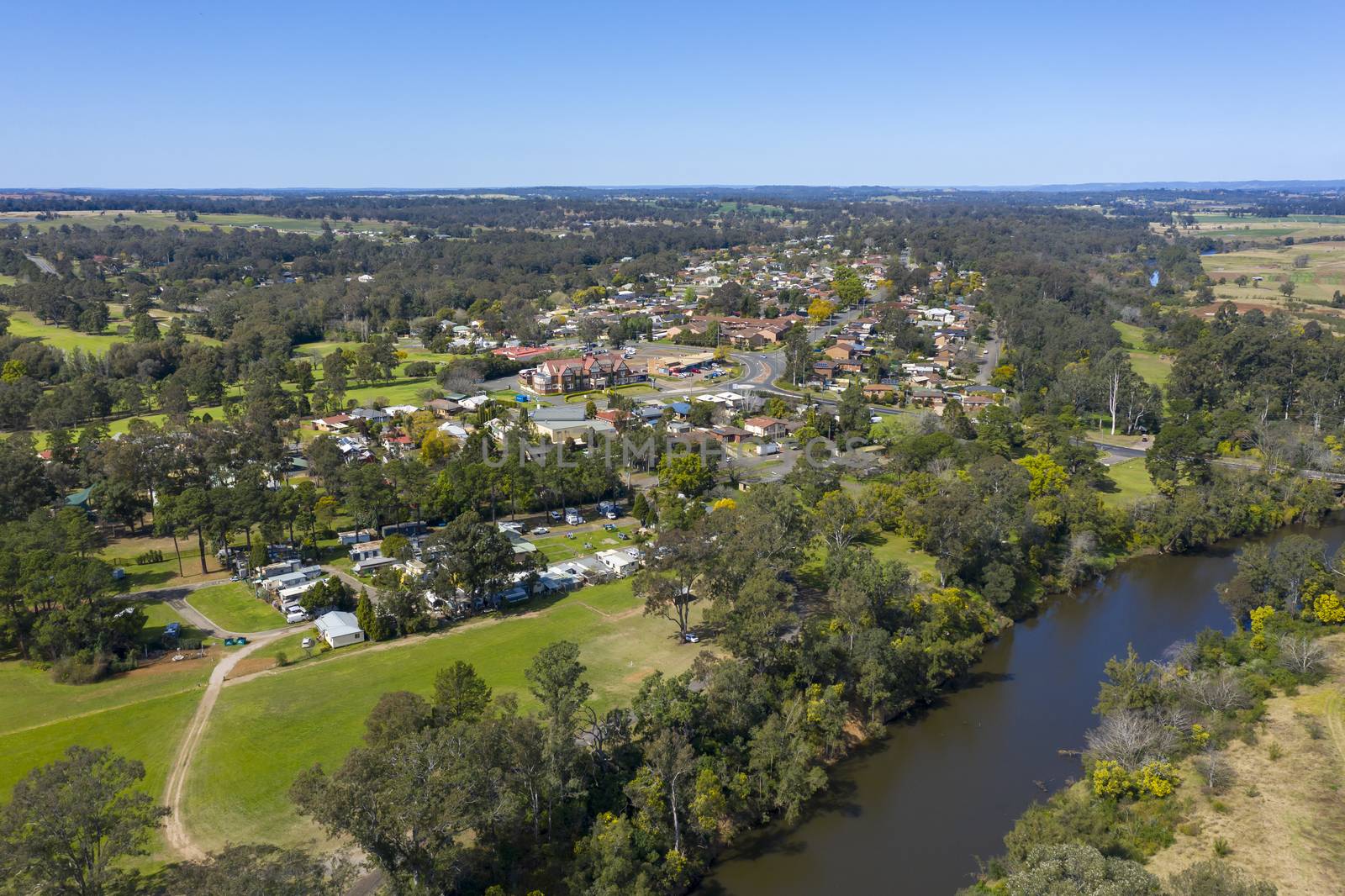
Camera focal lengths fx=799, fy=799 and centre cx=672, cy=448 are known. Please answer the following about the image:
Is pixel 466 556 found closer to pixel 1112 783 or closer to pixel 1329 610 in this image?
pixel 1112 783

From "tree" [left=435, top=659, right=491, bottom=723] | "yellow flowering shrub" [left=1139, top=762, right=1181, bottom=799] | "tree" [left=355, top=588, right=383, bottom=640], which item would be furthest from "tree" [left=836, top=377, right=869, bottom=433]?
"tree" [left=435, top=659, right=491, bottom=723]

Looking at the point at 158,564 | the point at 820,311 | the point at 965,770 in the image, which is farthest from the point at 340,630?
the point at 820,311

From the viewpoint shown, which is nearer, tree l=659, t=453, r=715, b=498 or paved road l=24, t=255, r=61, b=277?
tree l=659, t=453, r=715, b=498

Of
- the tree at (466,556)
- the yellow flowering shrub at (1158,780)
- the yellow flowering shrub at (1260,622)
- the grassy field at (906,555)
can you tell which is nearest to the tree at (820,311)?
the grassy field at (906,555)

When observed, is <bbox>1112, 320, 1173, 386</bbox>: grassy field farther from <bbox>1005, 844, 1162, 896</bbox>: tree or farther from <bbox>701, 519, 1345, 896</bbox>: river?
<bbox>1005, 844, 1162, 896</bbox>: tree

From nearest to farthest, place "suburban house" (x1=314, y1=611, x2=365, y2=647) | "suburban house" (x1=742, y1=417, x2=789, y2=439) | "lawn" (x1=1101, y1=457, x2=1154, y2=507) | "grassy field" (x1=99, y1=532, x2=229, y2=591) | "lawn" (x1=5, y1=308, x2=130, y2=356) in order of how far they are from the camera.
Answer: "suburban house" (x1=314, y1=611, x2=365, y2=647), "grassy field" (x1=99, y1=532, x2=229, y2=591), "lawn" (x1=1101, y1=457, x2=1154, y2=507), "suburban house" (x1=742, y1=417, x2=789, y2=439), "lawn" (x1=5, y1=308, x2=130, y2=356)

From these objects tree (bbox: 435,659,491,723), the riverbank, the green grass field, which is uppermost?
the green grass field

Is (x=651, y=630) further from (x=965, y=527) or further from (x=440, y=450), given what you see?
(x=440, y=450)
